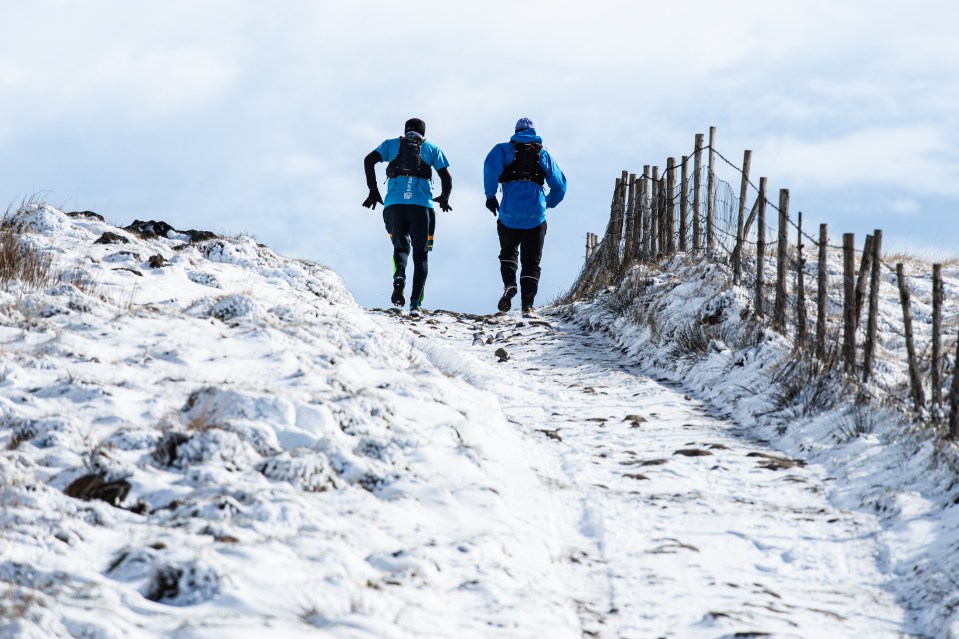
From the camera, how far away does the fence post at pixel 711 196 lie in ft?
38.4

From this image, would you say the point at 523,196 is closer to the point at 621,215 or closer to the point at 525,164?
the point at 525,164

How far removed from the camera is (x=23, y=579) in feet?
9.88

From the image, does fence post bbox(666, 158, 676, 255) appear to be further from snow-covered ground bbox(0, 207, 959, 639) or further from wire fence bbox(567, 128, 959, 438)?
snow-covered ground bbox(0, 207, 959, 639)

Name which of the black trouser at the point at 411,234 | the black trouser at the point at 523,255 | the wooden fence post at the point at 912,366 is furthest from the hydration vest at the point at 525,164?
the wooden fence post at the point at 912,366

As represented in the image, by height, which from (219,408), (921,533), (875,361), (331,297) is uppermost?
(331,297)

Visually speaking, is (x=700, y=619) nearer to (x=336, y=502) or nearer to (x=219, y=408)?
(x=336, y=502)

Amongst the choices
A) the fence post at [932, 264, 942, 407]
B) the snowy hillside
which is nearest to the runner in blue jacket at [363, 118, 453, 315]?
the snowy hillside

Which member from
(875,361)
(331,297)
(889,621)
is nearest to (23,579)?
(889,621)

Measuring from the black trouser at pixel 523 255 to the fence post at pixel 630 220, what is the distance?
1.84 m

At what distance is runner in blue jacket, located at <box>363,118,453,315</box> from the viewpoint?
11.7m

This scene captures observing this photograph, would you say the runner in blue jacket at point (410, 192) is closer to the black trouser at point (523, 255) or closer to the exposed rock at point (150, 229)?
the black trouser at point (523, 255)

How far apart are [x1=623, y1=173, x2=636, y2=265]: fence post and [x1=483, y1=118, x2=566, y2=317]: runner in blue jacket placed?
6.23 feet

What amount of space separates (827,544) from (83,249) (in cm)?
669

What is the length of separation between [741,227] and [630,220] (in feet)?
12.9
